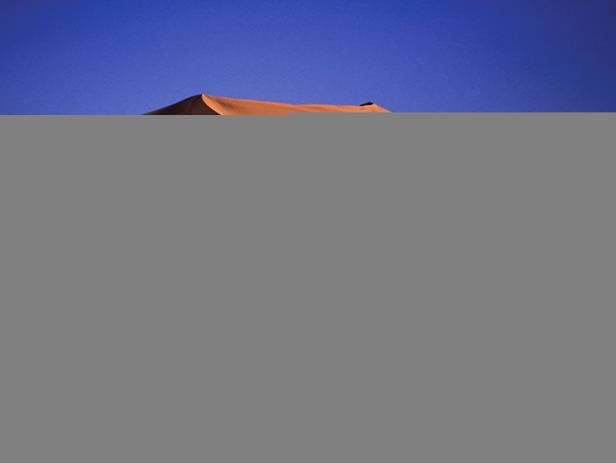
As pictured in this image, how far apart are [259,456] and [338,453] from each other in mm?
117

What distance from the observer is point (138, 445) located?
876 millimetres

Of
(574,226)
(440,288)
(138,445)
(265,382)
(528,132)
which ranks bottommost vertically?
(138,445)

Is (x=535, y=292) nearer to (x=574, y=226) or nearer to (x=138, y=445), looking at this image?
(x=574, y=226)

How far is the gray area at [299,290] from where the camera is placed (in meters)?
0.87

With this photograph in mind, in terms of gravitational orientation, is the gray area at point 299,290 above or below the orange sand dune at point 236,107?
below

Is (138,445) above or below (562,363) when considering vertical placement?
below

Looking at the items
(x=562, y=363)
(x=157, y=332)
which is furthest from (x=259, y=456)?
(x=562, y=363)

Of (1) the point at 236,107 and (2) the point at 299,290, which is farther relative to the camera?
(1) the point at 236,107

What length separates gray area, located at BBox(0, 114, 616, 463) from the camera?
0.87 meters

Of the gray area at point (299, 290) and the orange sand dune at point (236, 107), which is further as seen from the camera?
the orange sand dune at point (236, 107)

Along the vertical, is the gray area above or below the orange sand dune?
below

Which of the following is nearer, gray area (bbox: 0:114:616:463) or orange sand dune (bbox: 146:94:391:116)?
gray area (bbox: 0:114:616:463)

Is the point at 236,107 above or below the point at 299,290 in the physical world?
above

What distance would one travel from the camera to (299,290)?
0.88m
